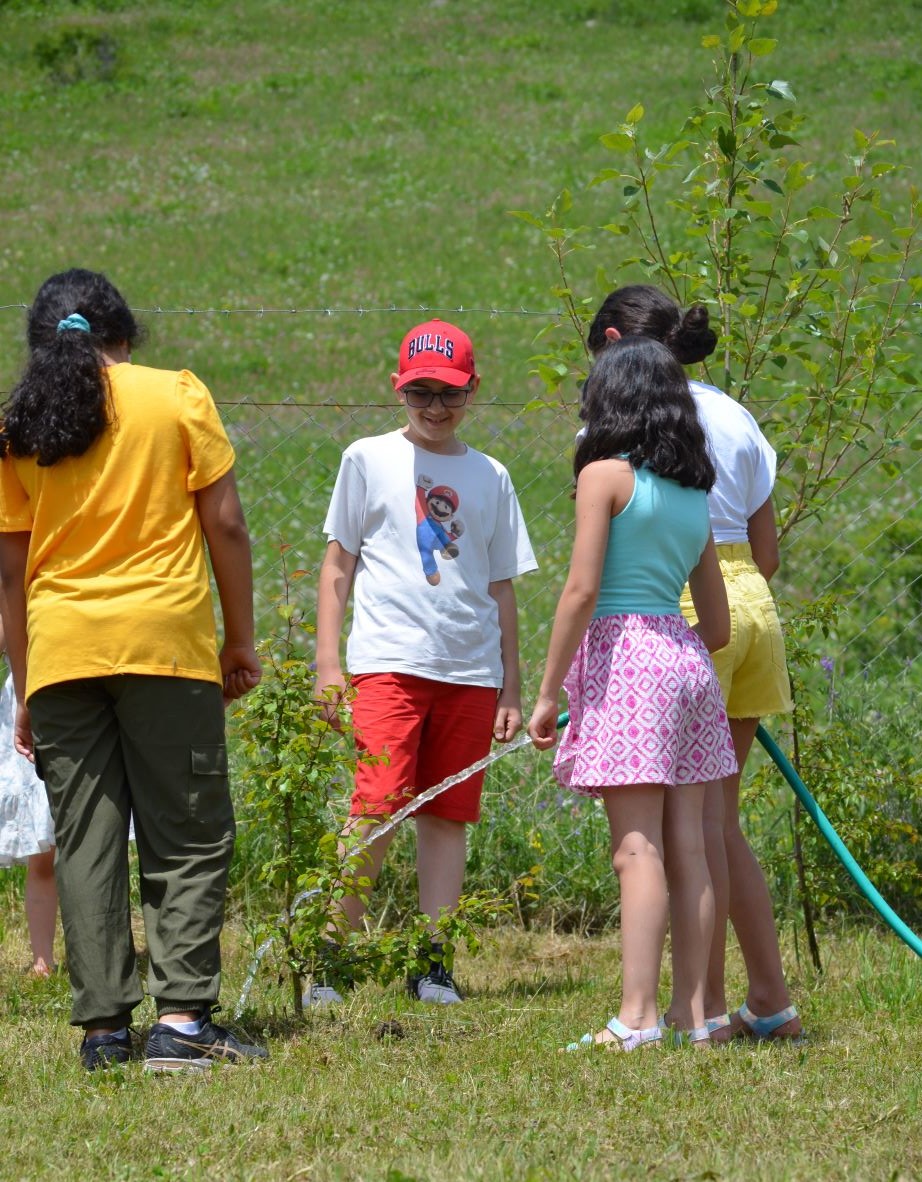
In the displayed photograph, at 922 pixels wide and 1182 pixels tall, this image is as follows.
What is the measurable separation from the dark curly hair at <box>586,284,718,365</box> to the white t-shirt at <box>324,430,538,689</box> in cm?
65

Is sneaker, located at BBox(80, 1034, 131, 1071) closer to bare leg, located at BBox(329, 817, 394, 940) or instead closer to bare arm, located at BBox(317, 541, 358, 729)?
bare leg, located at BBox(329, 817, 394, 940)

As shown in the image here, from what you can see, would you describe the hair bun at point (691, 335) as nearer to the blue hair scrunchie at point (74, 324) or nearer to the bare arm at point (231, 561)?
the bare arm at point (231, 561)

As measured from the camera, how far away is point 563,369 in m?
4.25

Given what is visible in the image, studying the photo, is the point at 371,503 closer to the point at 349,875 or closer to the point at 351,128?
the point at 349,875

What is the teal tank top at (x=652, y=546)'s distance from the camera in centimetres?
340

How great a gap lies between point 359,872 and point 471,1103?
124cm

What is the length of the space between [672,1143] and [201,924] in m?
1.13

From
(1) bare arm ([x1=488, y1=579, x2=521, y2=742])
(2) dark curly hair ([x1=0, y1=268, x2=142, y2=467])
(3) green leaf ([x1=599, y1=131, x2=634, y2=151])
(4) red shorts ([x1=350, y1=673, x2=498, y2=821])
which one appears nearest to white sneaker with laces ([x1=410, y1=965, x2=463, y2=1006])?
(4) red shorts ([x1=350, y1=673, x2=498, y2=821])

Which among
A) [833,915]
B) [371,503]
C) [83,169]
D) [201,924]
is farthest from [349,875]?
[83,169]

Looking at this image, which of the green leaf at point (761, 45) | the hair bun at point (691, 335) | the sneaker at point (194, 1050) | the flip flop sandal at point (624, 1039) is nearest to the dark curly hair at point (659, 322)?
the hair bun at point (691, 335)

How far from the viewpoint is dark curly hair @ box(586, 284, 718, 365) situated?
12.0 ft

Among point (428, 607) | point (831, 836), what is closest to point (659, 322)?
point (428, 607)

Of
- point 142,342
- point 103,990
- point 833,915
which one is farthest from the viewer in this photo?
point 833,915

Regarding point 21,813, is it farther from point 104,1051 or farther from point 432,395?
point 432,395
